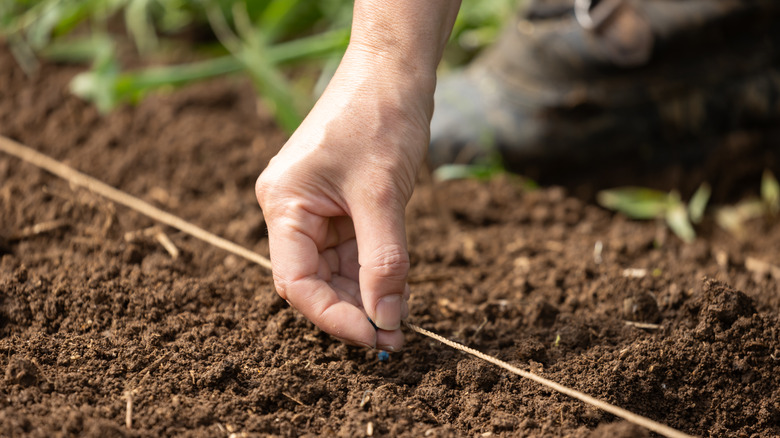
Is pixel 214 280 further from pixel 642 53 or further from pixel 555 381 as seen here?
pixel 642 53

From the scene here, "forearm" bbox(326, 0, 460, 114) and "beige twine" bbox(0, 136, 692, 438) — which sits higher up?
"forearm" bbox(326, 0, 460, 114)

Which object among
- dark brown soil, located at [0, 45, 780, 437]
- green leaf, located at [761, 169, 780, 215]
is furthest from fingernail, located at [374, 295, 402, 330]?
green leaf, located at [761, 169, 780, 215]

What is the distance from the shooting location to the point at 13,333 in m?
1.21

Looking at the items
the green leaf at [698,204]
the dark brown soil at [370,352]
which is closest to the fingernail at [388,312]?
the dark brown soil at [370,352]

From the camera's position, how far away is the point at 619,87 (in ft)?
6.63

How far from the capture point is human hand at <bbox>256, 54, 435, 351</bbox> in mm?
1074

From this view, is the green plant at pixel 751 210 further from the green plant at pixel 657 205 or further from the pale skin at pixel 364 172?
the pale skin at pixel 364 172

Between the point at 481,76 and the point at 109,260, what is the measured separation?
4.15ft

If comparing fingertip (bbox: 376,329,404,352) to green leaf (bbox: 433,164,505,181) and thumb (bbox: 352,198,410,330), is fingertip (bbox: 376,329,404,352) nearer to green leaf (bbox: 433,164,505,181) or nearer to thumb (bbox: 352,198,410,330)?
thumb (bbox: 352,198,410,330)

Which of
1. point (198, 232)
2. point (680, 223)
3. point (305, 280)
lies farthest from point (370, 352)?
point (680, 223)

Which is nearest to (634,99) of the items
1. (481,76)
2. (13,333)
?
(481,76)

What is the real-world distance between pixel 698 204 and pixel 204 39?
6.35 feet

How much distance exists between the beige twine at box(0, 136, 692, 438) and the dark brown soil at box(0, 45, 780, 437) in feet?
0.07

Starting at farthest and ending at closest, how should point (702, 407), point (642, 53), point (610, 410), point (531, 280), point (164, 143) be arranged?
point (164, 143) → point (642, 53) → point (531, 280) → point (702, 407) → point (610, 410)
